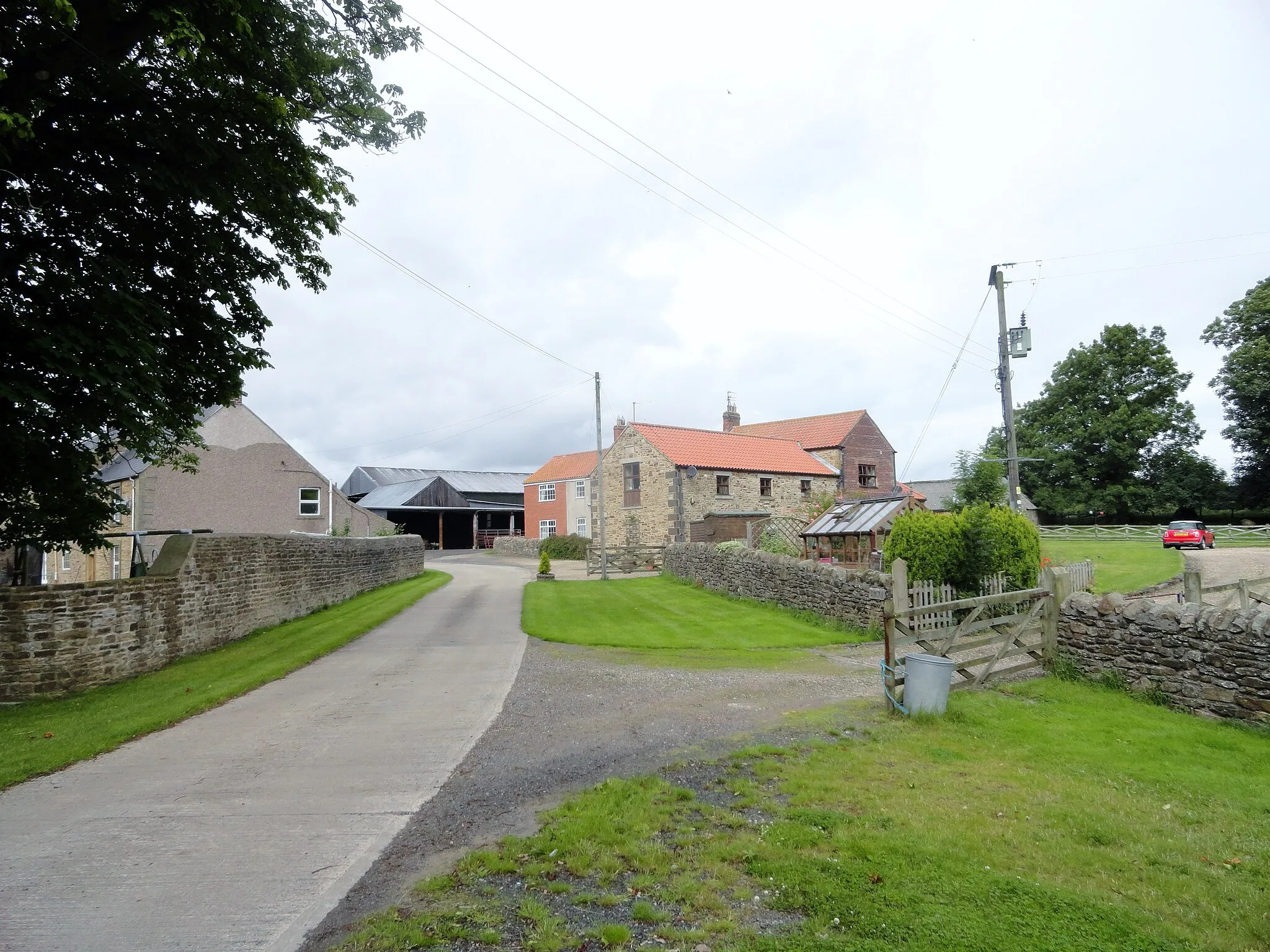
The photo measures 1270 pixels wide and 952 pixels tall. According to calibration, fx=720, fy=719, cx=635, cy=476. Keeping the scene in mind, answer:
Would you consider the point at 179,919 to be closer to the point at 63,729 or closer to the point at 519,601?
the point at 63,729

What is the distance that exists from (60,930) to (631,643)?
38.4 feet

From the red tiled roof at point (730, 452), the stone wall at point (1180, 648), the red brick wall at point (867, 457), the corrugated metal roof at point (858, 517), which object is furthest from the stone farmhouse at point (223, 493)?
the stone wall at point (1180, 648)

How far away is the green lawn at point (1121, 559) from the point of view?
79.9 ft

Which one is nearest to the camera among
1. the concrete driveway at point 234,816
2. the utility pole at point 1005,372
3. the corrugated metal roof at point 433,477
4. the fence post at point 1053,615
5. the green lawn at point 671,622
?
the concrete driveway at point 234,816

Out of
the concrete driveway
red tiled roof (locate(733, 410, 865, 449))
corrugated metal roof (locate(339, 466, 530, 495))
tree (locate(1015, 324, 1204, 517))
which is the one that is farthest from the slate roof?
the concrete driveway

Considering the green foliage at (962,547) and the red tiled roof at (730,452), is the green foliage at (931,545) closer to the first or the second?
the green foliage at (962,547)

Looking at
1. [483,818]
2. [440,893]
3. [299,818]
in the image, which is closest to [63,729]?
[299,818]

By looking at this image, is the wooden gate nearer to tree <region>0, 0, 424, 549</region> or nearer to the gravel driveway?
the gravel driveway

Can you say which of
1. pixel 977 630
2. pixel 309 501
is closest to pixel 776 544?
pixel 977 630

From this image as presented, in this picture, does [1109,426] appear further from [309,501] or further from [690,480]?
[309,501]

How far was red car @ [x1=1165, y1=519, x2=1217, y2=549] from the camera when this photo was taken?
123ft

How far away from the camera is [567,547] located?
46406 millimetres

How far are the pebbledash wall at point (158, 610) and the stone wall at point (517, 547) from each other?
89.6 feet

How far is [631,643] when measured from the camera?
602 inches
